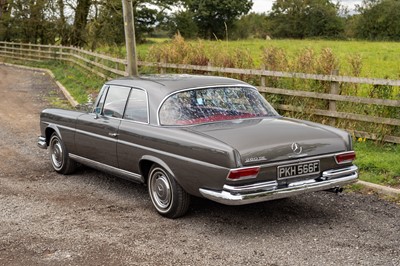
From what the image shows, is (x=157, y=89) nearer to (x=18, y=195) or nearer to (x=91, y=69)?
(x=18, y=195)

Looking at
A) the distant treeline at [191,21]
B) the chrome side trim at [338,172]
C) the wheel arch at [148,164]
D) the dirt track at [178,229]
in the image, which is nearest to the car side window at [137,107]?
the wheel arch at [148,164]

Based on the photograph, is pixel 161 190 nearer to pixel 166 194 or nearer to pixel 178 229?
pixel 166 194

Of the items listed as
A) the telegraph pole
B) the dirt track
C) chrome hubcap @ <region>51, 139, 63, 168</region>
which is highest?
the telegraph pole

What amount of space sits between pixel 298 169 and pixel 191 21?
67640 mm

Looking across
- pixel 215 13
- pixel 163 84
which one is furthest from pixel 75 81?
pixel 215 13

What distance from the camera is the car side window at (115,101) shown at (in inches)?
263

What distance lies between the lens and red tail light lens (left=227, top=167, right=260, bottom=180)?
503 cm

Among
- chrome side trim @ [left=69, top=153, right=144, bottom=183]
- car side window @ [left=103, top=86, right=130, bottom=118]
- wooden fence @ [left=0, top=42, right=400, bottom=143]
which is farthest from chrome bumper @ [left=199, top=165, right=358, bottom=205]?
wooden fence @ [left=0, top=42, right=400, bottom=143]

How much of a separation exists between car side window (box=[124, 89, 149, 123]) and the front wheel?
0.65 m

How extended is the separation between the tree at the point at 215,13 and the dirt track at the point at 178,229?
6932 centimetres

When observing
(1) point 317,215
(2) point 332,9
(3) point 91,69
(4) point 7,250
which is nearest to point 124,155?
(4) point 7,250

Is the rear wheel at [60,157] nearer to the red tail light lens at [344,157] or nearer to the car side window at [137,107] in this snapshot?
the car side window at [137,107]

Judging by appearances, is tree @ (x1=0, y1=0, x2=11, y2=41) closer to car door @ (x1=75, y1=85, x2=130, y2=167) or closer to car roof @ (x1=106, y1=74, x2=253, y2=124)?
car door @ (x1=75, y1=85, x2=130, y2=167)

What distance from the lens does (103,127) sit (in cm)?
671
